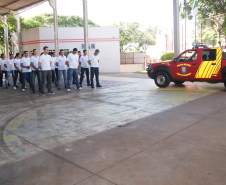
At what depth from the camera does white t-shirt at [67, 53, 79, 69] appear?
15.2 m

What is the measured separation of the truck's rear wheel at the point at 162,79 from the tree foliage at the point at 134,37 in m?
42.0

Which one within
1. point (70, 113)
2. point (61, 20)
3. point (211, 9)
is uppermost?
point (61, 20)

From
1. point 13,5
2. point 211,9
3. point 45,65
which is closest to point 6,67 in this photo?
point 45,65

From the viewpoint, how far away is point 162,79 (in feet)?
49.6

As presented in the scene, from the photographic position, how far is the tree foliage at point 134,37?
5888cm

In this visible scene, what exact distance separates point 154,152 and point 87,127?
8.03ft

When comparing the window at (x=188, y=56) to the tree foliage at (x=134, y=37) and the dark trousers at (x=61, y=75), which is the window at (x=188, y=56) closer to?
the dark trousers at (x=61, y=75)

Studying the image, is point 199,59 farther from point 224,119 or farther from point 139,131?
point 139,131

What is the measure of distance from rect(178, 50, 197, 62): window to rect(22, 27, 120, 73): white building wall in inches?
582

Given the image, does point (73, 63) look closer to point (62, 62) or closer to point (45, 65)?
point (62, 62)

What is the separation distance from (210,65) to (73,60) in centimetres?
567

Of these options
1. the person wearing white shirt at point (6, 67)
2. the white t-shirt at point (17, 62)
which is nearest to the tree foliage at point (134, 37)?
the person wearing white shirt at point (6, 67)

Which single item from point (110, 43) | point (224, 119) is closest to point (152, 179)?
point (224, 119)

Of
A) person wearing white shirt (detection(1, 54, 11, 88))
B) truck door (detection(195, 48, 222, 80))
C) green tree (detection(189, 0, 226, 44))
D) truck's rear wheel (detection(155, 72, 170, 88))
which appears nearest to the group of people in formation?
person wearing white shirt (detection(1, 54, 11, 88))
